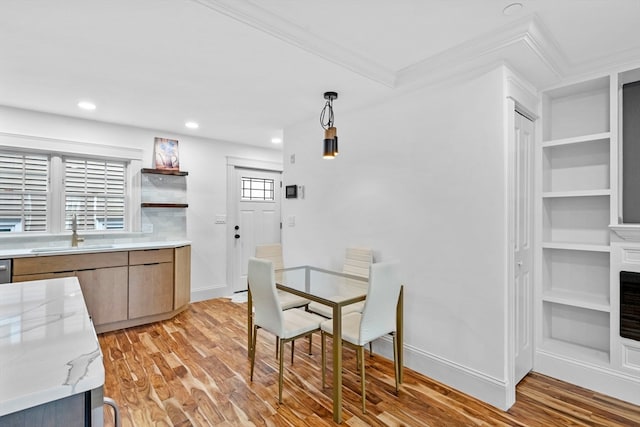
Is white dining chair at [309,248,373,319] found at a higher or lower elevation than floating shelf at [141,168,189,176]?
lower

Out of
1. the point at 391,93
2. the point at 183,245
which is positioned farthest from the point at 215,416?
the point at 391,93

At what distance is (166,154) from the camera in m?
4.34

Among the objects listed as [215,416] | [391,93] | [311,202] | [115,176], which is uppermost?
[391,93]

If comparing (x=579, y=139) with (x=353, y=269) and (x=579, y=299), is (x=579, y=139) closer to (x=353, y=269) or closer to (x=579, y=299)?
(x=579, y=299)

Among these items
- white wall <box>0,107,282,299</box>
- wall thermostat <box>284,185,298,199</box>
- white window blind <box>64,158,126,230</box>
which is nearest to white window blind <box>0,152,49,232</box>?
white window blind <box>64,158,126,230</box>

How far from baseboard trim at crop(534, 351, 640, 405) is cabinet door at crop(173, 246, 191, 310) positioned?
12.6 feet

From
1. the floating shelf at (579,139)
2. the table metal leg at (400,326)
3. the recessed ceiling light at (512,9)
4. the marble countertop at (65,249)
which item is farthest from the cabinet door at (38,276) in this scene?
the floating shelf at (579,139)

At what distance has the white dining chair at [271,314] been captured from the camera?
2211mm

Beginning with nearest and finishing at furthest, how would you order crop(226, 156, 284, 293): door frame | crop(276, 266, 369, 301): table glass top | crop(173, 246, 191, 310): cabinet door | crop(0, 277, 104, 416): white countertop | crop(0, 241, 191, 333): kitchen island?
crop(0, 277, 104, 416): white countertop
crop(276, 266, 369, 301): table glass top
crop(0, 241, 191, 333): kitchen island
crop(173, 246, 191, 310): cabinet door
crop(226, 156, 284, 293): door frame

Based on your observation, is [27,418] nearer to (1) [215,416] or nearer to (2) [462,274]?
(1) [215,416]

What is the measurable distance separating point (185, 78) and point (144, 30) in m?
0.70

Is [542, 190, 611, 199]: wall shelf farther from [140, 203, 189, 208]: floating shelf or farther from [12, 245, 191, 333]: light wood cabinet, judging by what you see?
[140, 203, 189, 208]: floating shelf

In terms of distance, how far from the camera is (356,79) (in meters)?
2.61

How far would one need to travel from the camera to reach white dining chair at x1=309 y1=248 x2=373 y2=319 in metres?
2.74
